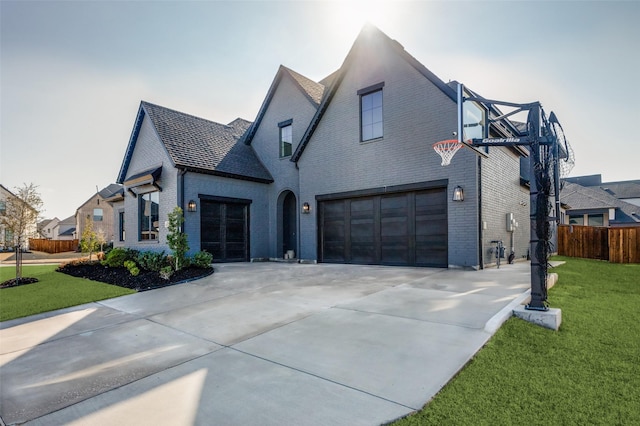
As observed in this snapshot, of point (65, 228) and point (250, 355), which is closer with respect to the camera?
point (250, 355)

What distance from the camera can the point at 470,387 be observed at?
288 cm

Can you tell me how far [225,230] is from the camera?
47.1 ft

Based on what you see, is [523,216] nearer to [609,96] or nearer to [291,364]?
[609,96]

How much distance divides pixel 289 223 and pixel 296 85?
6.42m

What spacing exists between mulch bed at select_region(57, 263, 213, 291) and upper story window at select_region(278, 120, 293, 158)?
692 centimetres

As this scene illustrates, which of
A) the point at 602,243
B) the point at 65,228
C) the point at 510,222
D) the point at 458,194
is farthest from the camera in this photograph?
the point at 65,228

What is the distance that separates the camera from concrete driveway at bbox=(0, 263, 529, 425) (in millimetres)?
2719

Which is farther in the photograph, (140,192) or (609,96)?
(140,192)

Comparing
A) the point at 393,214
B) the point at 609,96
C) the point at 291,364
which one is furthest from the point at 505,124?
the point at 291,364

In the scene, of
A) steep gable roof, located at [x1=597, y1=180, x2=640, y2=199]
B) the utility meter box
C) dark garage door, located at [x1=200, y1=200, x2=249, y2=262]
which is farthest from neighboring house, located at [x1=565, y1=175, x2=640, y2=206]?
dark garage door, located at [x1=200, y1=200, x2=249, y2=262]

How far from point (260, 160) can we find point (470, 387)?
14954 millimetres

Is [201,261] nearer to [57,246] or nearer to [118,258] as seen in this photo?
[118,258]

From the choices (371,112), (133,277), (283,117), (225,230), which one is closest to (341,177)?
(371,112)

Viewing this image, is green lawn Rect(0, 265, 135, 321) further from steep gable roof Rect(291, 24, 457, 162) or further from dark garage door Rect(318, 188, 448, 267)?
steep gable roof Rect(291, 24, 457, 162)
